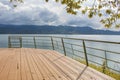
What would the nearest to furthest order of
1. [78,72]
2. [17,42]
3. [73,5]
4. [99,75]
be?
1. [73,5]
2. [99,75]
3. [78,72]
4. [17,42]

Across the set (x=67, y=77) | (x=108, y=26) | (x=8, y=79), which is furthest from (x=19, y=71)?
(x=108, y=26)

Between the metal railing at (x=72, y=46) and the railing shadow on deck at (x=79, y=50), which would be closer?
the metal railing at (x=72, y=46)

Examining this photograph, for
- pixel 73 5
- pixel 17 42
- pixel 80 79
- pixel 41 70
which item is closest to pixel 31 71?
pixel 41 70

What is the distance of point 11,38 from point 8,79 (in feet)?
38.4

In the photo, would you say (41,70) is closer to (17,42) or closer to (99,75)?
(99,75)

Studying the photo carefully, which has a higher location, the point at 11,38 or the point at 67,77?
the point at 11,38

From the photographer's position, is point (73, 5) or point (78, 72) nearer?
point (73, 5)

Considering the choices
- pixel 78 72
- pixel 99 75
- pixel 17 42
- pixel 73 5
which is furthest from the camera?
pixel 17 42

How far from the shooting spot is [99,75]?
6.73 m

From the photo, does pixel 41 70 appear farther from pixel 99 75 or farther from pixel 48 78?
pixel 99 75

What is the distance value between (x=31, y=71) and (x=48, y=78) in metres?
1.11

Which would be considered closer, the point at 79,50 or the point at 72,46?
the point at 72,46

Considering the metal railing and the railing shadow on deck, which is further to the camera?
the railing shadow on deck

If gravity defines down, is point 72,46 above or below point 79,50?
above
